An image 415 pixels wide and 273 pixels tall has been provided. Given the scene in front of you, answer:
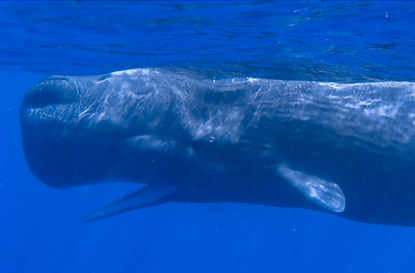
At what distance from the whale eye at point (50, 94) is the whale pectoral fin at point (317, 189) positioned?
5.01 m

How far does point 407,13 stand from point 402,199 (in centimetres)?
428

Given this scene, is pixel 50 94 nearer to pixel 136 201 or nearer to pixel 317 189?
pixel 136 201

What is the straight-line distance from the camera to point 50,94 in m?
8.45

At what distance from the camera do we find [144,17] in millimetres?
9453

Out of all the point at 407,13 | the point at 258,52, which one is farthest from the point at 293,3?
the point at 258,52

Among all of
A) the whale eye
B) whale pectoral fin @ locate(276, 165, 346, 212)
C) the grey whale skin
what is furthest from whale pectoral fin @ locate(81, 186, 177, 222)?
the whale eye

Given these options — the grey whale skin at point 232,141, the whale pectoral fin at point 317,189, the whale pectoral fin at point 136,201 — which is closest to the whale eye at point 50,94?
the grey whale skin at point 232,141

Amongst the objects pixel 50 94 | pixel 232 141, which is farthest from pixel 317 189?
pixel 50 94

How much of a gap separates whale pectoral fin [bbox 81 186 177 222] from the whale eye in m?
2.60

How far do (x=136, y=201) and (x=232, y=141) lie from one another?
7.84ft

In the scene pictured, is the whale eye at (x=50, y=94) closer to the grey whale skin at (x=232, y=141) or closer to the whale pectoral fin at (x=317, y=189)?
the grey whale skin at (x=232, y=141)

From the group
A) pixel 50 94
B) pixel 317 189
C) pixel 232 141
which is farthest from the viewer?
pixel 50 94

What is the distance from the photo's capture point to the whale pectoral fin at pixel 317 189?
253 inches

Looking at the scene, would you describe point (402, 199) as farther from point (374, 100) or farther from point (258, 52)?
point (258, 52)
